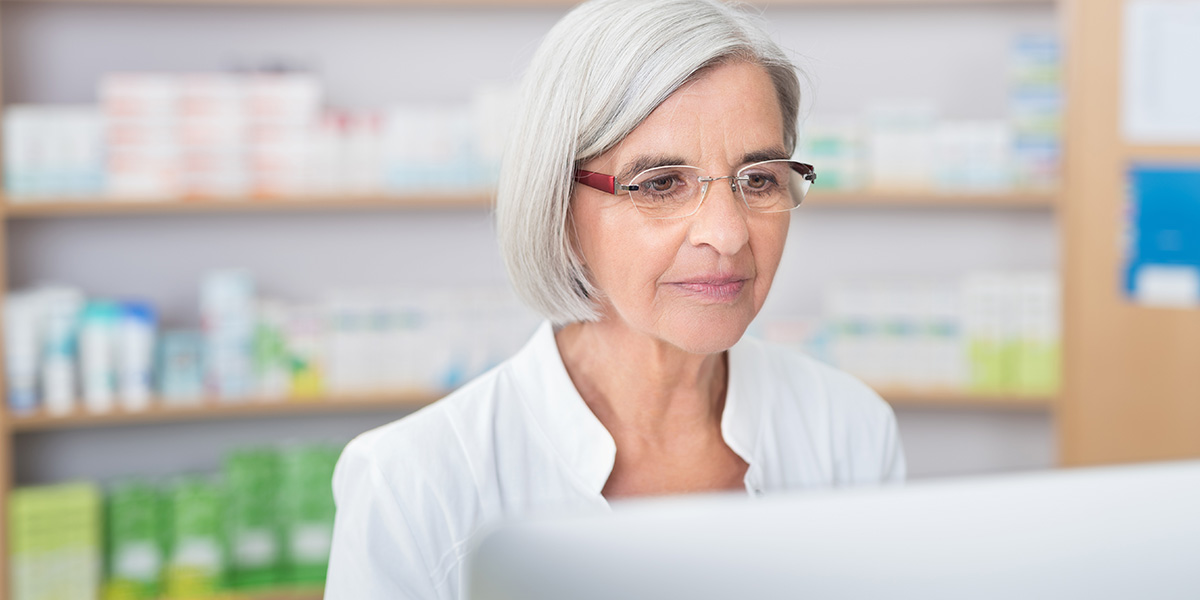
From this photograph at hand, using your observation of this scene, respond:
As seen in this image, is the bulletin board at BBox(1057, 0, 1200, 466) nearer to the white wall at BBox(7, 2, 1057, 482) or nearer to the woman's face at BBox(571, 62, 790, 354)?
the white wall at BBox(7, 2, 1057, 482)

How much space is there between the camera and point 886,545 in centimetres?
56

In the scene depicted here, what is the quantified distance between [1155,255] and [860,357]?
93cm

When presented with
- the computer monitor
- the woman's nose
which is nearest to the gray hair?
the woman's nose

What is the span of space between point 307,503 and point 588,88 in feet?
7.64

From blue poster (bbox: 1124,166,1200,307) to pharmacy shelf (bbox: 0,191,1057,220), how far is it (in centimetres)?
25

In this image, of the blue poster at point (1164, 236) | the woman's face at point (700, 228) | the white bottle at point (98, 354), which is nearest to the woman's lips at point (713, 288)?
the woman's face at point (700, 228)

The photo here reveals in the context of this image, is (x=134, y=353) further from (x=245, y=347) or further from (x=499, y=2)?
(x=499, y=2)

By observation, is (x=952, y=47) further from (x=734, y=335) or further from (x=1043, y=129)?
(x=734, y=335)

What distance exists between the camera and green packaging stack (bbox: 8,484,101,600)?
299 centimetres

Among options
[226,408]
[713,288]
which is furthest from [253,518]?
[713,288]

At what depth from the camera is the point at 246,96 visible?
3.02m

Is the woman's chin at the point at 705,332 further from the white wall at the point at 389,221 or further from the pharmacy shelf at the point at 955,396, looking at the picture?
the white wall at the point at 389,221

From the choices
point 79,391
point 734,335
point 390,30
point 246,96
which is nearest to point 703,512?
point 734,335

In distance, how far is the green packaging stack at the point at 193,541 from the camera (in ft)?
10.1
